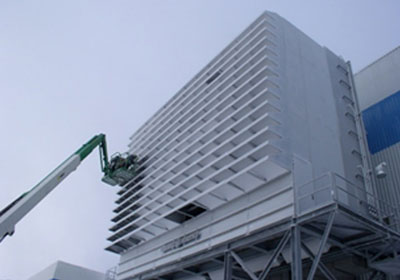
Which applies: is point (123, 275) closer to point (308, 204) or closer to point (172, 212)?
point (172, 212)

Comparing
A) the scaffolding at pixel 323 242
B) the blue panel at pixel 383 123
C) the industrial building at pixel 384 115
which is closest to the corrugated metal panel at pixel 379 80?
the industrial building at pixel 384 115

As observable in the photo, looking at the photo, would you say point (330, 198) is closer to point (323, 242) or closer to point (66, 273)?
point (323, 242)

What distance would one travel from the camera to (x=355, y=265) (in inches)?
565

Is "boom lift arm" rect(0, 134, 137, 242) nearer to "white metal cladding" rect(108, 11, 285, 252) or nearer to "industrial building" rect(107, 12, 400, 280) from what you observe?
"white metal cladding" rect(108, 11, 285, 252)

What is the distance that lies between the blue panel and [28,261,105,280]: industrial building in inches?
786

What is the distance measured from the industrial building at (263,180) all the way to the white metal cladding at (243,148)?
55 millimetres

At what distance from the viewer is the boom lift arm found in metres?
14.7

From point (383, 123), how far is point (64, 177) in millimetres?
16107

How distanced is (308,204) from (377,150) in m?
8.08

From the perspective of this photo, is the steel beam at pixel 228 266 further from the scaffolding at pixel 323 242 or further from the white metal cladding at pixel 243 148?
the white metal cladding at pixel 243 148

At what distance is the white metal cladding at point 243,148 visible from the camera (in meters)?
14.7

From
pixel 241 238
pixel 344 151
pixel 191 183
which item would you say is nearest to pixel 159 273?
pixel 191 183

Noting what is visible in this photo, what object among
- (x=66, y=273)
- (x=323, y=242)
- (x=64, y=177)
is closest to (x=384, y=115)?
(x=323, y=242)

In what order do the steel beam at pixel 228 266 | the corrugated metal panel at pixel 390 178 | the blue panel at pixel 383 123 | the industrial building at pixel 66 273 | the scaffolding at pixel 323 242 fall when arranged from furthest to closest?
1. the industrial building at pixel 66 273
2. the blue panel at pixel 383 123
3. the corrugated metal panel at pixel 390 178
4. the steel beam at pixel 228 266
5. the scaffolding at pixel 323 242
